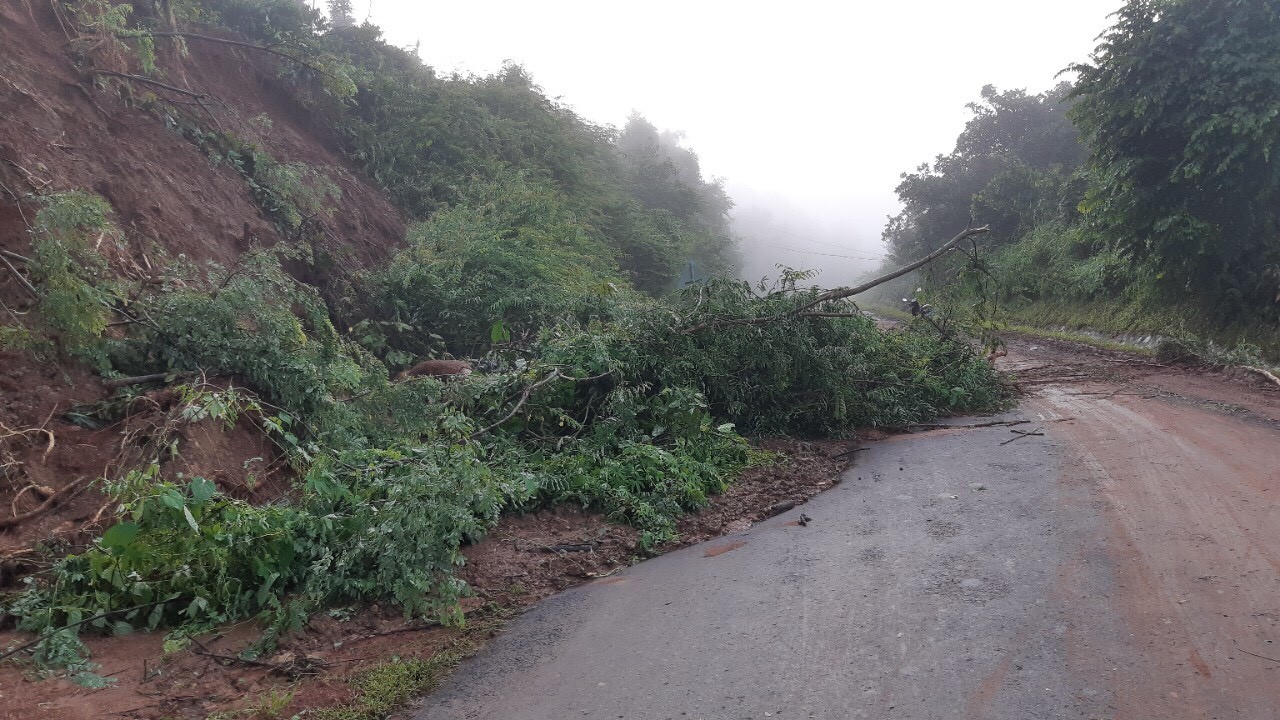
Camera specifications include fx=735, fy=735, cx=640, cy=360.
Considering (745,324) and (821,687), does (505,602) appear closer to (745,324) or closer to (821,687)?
(821,687)

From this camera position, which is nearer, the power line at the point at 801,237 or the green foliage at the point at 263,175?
the green foliage at the point at 263,175

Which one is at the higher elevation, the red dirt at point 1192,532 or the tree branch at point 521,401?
the tree branch at point 521,401

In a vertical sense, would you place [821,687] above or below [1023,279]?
below

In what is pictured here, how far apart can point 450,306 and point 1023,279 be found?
58.3 feet

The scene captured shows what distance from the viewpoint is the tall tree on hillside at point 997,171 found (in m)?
27.2

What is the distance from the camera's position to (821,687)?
344cm

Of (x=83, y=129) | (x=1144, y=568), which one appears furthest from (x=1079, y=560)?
(x=83, y=129)

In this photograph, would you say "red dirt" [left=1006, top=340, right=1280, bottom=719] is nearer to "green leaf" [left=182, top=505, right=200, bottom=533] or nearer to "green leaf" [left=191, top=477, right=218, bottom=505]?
"green leaf" [left=182, top=505, right=200, bottom=533]

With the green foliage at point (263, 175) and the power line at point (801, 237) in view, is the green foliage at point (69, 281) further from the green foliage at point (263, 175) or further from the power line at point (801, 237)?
the power line at point (801, 237)

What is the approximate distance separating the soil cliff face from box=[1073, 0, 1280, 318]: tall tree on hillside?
1335cm

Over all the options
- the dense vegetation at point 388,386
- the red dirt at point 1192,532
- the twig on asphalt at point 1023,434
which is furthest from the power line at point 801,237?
the twig on asphalt at point 1023,434

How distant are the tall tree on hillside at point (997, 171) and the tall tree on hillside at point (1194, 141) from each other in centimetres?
1360

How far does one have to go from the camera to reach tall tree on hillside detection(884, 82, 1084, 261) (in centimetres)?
2717

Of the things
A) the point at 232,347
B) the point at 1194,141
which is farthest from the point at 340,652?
the point at 1194,141
